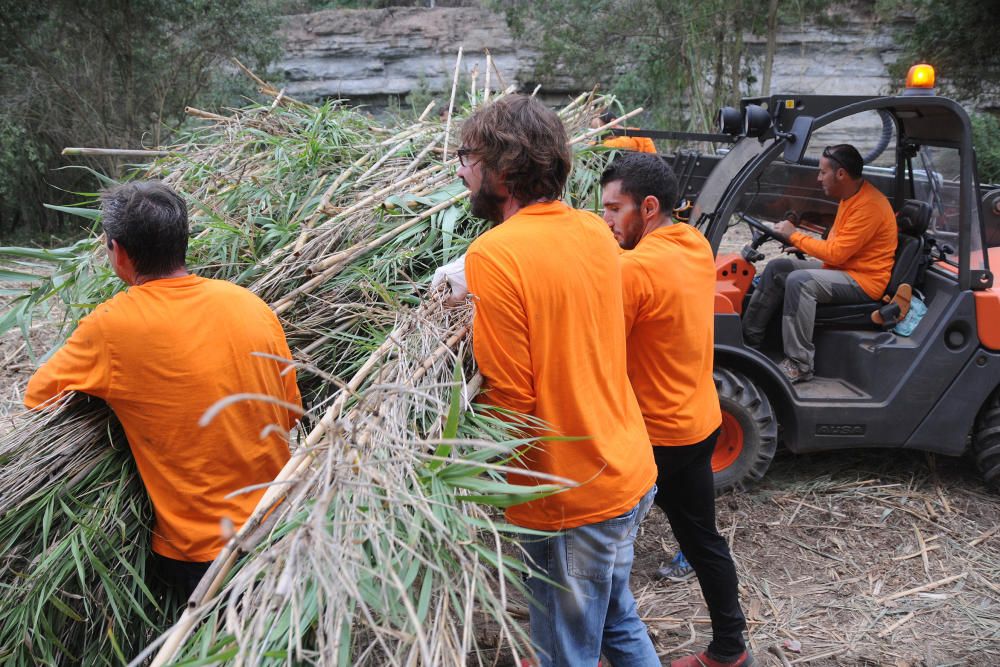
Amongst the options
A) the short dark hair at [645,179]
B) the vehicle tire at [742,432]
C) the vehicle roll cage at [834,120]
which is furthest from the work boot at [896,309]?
the short dark hair at [645,179]

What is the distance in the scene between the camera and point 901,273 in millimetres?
4574

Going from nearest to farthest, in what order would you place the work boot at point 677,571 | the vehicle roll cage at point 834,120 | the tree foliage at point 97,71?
the work boot at point 677,571 → the vehicle roll cage at point 834,120 → the tree foliage at point 97,71

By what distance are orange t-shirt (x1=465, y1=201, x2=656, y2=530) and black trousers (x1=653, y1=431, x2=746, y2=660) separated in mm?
635

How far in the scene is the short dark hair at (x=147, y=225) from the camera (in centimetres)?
215

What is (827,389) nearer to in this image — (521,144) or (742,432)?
(742,432)

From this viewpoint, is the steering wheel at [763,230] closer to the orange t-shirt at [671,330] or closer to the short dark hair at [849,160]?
the short dark hair at [849,160]

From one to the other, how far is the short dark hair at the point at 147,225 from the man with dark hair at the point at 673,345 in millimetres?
1341

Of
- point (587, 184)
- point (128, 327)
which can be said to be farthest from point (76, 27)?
point (128, 327)

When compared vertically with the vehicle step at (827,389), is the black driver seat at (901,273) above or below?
above

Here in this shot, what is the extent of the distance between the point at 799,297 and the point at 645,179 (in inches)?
83.8

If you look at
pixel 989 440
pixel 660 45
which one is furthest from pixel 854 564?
pixel 660 45

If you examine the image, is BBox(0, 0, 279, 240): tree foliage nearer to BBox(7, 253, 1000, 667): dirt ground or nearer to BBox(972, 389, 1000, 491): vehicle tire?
BBox(7, 253, 1000, 667): dirt ground

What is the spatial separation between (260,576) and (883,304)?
4068 mm

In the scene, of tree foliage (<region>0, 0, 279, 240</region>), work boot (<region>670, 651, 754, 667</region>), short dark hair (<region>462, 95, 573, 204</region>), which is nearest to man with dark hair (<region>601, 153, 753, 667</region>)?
work boot (<region>670, 651, 754, 667</region>)
